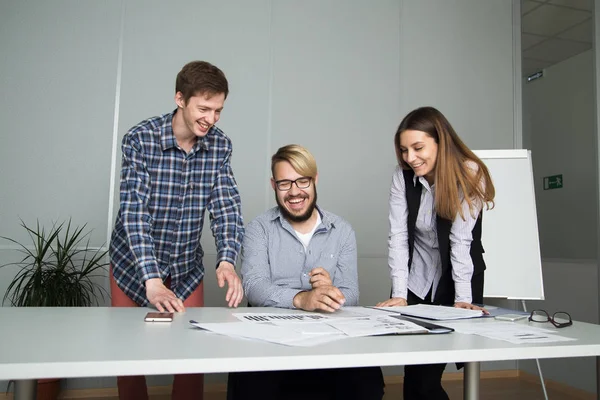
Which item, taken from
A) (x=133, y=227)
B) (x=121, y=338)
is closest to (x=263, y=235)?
(x=133, y=227)

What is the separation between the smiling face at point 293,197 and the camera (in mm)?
1969

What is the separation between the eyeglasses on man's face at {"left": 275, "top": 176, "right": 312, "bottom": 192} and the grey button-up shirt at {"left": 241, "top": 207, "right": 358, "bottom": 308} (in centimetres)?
11

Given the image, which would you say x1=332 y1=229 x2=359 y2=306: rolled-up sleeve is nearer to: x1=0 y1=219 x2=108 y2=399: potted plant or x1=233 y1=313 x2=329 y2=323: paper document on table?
x1=233 y1=313 x2=329 y2=323: paper document on table

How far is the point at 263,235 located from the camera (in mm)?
1972

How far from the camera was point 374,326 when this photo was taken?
3.96 feet

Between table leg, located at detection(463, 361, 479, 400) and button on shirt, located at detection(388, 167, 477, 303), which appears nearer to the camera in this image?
table leg, located at detection(463, 361, 479, 400)

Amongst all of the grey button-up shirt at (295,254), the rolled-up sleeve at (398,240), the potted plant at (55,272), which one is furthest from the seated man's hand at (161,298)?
the potted plant at (55,272)

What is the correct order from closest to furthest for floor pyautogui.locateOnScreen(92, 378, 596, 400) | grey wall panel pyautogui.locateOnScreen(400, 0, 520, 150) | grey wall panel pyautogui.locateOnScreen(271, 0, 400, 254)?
floor pyautogui.locateOnScreen(92, 378, 596, 400)
grey wall panel pyautogui.locateOnScreen(271, 0, 400, 254)
grey wall panel pyautogui.locateOnScreen(400, 0, 520, 150)

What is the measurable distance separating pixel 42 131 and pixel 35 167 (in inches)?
8.9

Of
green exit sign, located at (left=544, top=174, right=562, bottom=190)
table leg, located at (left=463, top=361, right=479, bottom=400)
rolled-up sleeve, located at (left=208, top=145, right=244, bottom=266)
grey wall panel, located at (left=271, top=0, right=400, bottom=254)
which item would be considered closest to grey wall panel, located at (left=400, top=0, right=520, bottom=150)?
grey wall panel, located at (left=271, top=0, right=400, bottom=254)

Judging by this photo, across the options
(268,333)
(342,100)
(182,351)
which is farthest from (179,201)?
(342,100)

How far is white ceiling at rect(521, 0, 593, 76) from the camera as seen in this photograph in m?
4.70

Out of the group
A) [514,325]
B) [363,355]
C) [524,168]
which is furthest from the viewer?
[524,168]

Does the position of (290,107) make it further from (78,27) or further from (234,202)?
(234,202)
